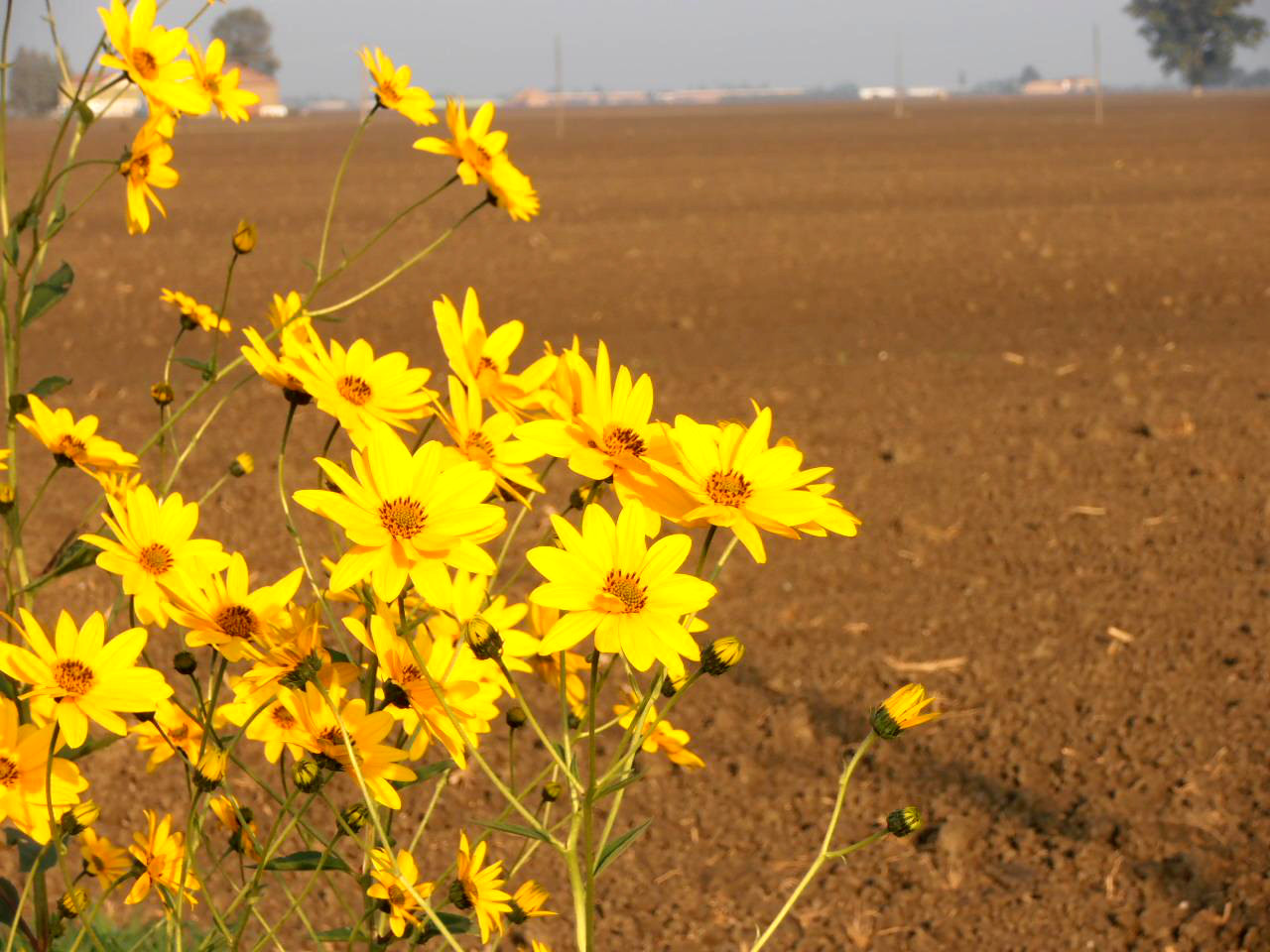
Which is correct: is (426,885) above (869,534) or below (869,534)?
above

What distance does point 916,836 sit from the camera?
2.98 m

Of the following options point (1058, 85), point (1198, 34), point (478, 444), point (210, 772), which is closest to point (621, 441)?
point (478, 444)

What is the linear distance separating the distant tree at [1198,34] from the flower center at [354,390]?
97.4 metres

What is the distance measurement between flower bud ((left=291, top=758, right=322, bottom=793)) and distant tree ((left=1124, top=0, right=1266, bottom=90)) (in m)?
97.5

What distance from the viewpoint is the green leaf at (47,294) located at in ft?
5.16

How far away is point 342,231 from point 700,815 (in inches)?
481

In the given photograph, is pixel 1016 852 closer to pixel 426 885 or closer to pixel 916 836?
pixel 916 836

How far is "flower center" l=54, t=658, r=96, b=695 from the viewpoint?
1.17 meters

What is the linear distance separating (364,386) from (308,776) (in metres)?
0.33

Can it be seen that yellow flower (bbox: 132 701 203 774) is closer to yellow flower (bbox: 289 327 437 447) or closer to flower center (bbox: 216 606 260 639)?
flower center (bbox: 216 606 260 639)

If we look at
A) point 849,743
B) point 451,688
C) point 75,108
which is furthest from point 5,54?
point 849,743

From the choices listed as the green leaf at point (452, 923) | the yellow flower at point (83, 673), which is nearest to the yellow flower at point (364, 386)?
the yellow flower at point (83, 673)

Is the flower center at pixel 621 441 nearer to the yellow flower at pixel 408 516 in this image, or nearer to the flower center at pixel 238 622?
the yellow flower at pixel 408 516

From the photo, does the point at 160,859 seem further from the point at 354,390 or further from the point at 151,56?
the point at 151,56
